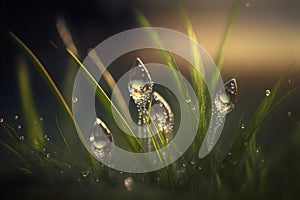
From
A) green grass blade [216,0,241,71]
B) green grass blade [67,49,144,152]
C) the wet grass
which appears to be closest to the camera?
the wet grass

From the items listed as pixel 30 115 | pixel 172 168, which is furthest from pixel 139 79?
pixel 30 115

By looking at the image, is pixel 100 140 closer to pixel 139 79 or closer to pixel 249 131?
pixel 139 79

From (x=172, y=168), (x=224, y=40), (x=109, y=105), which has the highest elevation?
(x=224, y=40)

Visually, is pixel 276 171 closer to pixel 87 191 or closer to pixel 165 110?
pixel 165 110

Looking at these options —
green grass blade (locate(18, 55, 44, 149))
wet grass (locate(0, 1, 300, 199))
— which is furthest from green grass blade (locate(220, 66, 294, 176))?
green grass blade (locate(18, 55, 44, 149))

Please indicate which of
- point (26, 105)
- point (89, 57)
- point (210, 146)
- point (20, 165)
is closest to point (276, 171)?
point (210, 146)

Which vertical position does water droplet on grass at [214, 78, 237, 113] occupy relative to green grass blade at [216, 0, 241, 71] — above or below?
below

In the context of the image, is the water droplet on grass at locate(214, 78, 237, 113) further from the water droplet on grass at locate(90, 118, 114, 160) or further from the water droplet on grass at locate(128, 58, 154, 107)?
the water droplet on grass at locate(90, 118, 114, 160)

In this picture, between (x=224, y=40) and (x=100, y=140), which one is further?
(x=224, y=40)

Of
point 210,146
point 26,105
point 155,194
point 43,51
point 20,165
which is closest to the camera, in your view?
point 155,194
